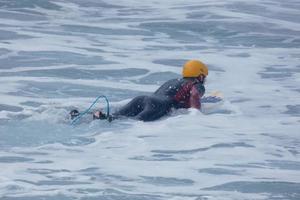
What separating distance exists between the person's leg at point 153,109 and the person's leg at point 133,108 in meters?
0.09

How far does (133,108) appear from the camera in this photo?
10281mm

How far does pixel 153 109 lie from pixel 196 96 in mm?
563

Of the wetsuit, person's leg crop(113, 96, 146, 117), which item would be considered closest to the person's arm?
the wetsuit

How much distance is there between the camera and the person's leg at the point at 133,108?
10.2 m

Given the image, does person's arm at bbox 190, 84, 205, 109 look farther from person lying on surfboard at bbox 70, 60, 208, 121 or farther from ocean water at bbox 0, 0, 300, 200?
ocean water at bbox 0, 0, 300, 200

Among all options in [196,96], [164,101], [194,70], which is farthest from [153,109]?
[194,70]

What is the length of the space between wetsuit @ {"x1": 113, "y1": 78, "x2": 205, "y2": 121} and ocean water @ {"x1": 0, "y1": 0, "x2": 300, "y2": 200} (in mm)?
147

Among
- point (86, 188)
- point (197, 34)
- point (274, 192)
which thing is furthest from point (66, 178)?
point (197, 34)

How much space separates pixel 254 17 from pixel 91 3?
4899 millimetres

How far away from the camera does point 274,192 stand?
7062 mm

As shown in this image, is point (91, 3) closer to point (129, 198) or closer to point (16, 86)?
point (16, 86)

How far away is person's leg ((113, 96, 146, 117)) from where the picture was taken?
33.6 feet

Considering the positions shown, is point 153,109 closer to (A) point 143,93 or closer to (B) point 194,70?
(B) point 194,70

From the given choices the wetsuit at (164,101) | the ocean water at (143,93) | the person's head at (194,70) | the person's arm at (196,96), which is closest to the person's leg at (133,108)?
the wetsuit at (164,101)
